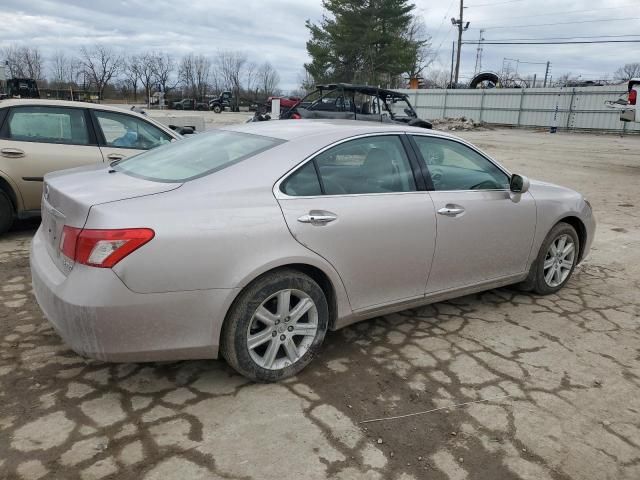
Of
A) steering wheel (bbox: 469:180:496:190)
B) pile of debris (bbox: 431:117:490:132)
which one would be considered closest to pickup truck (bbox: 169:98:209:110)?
pile of debris (bbox: 431:117:490:132)

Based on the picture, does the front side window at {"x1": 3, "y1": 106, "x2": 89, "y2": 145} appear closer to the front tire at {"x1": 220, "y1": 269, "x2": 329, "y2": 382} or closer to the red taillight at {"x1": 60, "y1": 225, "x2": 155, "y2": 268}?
the red taillight at {"x1": 60, "y1": 225, "x2": 155, "y2": 268}

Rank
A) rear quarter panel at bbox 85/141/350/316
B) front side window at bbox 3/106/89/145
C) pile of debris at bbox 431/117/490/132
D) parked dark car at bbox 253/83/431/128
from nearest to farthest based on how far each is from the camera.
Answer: rear quarter panel at bbox 85/141/350/316, front side window at bbox 3/106/89/145, parked dark car at bbox 253/83/431/128, pile of debris at bbox 431/117/490/132

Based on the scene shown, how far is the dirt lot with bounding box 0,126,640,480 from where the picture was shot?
236 centimetres

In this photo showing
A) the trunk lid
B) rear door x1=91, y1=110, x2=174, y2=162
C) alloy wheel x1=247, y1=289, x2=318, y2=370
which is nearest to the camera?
the trunk lid

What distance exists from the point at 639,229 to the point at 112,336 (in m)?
7.21

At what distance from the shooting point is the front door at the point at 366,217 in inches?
117

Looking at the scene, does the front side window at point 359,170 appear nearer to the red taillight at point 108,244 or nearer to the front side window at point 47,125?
the red taillight at point 108,244

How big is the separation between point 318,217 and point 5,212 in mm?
4154

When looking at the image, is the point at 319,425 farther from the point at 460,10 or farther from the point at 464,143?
the point at 460,10

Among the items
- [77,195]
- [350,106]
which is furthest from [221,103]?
[77,195]

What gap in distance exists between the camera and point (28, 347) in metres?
3.28

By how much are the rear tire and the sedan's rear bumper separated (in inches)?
131

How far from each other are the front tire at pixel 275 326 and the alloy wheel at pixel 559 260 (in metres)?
2.40

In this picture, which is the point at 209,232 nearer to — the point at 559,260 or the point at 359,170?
the point at 359,170
